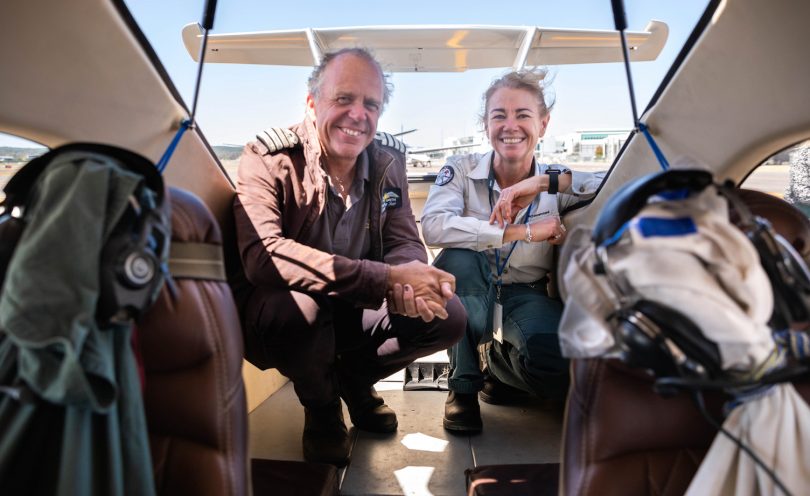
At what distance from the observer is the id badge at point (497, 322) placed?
240cm

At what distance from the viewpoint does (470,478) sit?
1852 mm

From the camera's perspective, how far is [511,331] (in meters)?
2.35

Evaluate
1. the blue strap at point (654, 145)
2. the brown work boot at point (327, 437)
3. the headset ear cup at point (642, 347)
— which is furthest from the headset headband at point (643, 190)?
the brown work boot at point (327, 437)

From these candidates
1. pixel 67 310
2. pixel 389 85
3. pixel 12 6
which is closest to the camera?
pixel 67 310

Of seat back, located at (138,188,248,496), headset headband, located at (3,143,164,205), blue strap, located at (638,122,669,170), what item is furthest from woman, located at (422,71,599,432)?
headset headband, located at (3,143,164,205)

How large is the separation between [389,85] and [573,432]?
172cm

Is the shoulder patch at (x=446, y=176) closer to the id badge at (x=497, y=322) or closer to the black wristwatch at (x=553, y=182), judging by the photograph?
the black wristwatch at (x=553, y=182)

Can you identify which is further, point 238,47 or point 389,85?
point 238,47

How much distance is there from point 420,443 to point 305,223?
102 cm

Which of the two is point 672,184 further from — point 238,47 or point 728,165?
point 238,47

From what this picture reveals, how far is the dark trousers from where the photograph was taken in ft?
6.57

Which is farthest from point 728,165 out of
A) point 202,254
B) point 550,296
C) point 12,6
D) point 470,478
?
point 12,6

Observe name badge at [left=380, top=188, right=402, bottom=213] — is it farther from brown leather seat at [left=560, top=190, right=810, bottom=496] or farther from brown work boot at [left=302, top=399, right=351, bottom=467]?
brown leather seat at [left=560, top=190, right=810, bottom=496]

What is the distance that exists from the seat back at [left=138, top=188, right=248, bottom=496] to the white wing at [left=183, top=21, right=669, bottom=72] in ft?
9.70
